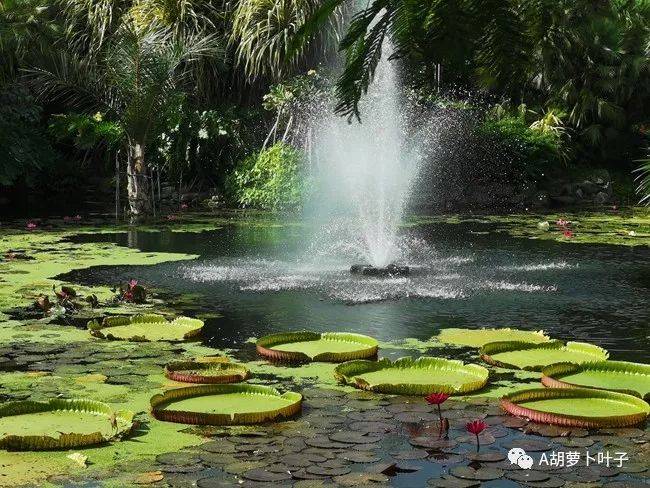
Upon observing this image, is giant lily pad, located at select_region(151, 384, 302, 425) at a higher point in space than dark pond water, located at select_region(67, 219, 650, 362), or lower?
lower

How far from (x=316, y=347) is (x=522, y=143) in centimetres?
1331

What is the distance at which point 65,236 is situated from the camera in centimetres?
1245

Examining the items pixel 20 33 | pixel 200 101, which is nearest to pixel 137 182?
pixel 20 33

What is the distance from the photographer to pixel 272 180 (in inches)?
683

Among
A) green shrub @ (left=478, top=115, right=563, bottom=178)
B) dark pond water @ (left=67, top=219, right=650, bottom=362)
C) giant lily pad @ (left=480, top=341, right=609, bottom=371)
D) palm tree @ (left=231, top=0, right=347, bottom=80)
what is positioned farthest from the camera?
green shrub @ (left=478, top=115, right=563, bottom=178)

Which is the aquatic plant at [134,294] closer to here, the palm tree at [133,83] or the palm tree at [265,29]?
the palm tree at [133,83]

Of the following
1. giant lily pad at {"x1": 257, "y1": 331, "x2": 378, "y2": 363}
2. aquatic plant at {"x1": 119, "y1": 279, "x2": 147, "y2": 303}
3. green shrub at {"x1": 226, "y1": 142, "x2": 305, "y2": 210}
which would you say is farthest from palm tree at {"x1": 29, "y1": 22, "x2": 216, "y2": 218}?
giant lily pad at {"x1": 257, "y1": 331, "x2": 378, "y2": 363}

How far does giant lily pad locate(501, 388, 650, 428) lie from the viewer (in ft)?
14.4

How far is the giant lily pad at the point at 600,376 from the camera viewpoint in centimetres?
503

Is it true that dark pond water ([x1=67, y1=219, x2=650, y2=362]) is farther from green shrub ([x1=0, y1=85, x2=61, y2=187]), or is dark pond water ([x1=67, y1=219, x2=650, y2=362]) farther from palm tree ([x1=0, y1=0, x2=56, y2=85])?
green shrub ([x1=0, y1=85, x2=61, y2=187])

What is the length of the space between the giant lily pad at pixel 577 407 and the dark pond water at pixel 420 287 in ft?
4.57

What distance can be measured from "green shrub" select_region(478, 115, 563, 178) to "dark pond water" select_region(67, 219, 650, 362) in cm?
635

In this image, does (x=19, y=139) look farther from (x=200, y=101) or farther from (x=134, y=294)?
(x=134, y=294)

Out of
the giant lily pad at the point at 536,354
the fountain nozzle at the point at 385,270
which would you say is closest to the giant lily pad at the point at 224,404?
the giant lily pad at the point at 536,354
